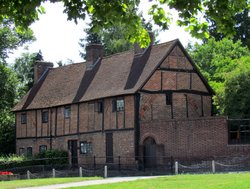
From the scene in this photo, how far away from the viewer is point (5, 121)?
53.4 metres

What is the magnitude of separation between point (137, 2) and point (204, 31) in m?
1.59

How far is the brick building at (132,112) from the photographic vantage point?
3206cm

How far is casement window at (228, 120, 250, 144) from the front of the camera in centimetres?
3020

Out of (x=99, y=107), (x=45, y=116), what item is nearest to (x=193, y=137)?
(x=99, y=107)

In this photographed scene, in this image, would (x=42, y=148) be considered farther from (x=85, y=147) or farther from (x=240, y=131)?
(x=240, y=131)

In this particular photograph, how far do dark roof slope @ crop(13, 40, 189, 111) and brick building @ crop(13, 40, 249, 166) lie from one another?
0.34 ft

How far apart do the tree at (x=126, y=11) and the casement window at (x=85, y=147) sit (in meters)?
28.5

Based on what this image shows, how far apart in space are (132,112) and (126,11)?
24611 millimetres

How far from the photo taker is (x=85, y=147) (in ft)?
129

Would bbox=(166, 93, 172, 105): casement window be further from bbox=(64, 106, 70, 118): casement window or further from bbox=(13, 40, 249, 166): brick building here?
bbox=(64, 106, 70, 118): casement window

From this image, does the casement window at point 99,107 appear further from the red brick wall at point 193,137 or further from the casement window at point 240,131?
the casement window at point 240,131

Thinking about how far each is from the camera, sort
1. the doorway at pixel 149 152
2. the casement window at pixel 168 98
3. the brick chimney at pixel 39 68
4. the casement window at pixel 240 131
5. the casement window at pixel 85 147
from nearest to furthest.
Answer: the casement window at pixel 240 131 < the doorway at pixel 149 152 < the casement window at pixel 168 98 < the casement window at pixel 85 147 < the brick chimney at pixel 39 68

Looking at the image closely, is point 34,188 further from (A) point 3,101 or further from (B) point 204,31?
(A) point 3,101

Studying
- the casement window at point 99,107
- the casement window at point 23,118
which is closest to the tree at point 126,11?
the casement window at point 99,107
